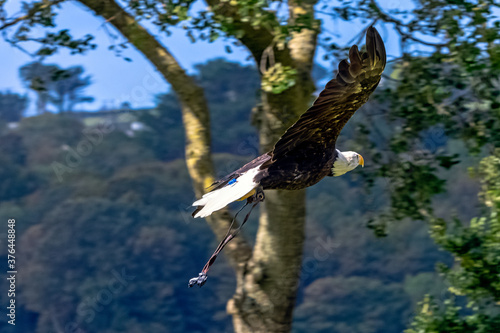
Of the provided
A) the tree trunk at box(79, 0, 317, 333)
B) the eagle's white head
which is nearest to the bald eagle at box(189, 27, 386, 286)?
the eagle's white head

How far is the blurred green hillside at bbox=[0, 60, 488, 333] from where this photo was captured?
2222 centimetres

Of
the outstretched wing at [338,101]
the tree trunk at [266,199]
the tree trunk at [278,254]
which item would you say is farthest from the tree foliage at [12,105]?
the outstretched wing at [338,101]

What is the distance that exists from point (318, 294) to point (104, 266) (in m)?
6.77

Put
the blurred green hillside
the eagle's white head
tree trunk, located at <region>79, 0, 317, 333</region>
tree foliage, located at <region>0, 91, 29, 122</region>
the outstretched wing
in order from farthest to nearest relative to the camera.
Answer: tree foliage, located at <region>0, 91, 29, 122</region> → the blurred green hillside → tree trunk, located at <region>79, 0, 317, 333</region> → the eagle's white head → the outstretched wing

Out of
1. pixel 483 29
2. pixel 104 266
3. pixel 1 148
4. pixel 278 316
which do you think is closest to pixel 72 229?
pixel 104 266

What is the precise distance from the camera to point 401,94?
19.2ft

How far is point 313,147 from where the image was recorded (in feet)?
10.8

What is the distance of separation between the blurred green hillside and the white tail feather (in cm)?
1819

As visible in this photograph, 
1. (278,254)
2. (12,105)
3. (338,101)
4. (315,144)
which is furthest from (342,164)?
(12,105)

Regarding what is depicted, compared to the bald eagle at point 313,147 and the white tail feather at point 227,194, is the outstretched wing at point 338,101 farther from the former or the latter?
the white tail feather at point 227,194

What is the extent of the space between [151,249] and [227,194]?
1988cm

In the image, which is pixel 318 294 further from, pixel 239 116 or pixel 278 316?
pixel 278 316

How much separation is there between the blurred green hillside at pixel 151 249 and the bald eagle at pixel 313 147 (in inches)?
714

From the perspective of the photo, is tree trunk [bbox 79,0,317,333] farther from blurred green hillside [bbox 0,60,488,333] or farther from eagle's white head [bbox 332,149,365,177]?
blurred green hillside [bbox 0,60,488,333]
